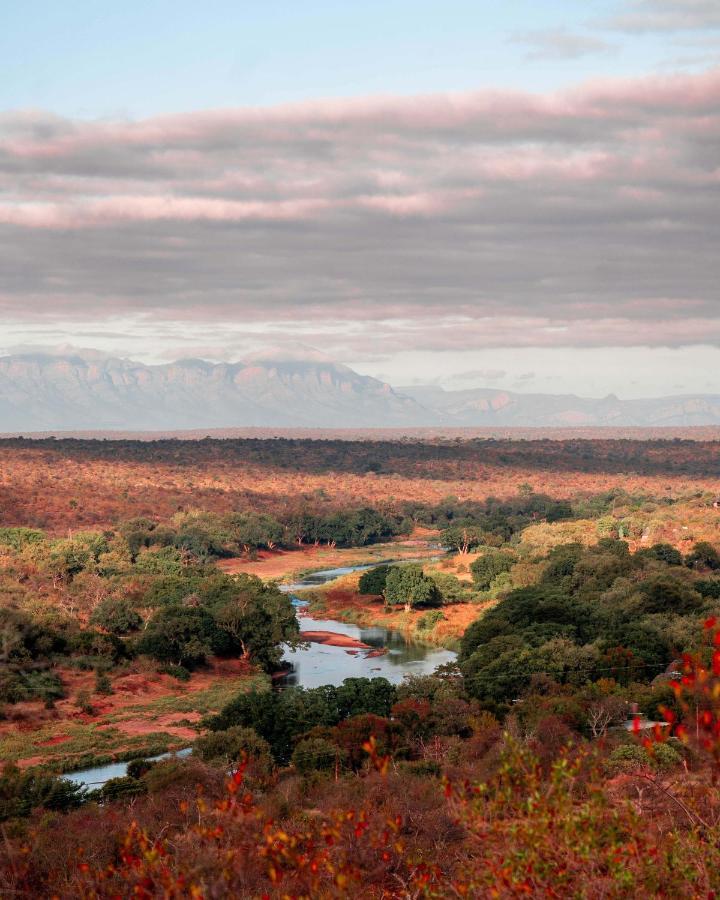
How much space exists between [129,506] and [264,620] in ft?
209

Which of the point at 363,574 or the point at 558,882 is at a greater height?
the point at 558,882

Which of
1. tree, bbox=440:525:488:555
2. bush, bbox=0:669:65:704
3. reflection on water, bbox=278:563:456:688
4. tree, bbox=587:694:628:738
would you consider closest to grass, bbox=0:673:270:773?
bush, bbox=0:669:65:704

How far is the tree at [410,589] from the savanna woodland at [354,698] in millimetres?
216

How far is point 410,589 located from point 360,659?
15.5 meters

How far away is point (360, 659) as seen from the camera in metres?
65.9

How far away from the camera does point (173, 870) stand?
52.4 ft

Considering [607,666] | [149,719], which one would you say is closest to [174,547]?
[149,719]

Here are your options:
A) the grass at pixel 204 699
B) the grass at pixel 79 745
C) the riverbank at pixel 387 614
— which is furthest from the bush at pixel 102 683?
the riverbank at pixel 387 614

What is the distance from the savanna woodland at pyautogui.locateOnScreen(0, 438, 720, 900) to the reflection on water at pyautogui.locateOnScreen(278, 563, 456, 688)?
532mm

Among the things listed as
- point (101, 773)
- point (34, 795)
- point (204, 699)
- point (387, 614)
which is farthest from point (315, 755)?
point (387, 614)

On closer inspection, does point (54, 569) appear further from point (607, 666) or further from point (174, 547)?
point (607, 666)

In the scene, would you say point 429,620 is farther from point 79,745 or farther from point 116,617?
point 79,745

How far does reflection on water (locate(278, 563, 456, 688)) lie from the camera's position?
6088 cm

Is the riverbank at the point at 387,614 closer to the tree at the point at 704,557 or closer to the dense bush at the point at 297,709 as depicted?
the tree at the point at 704,557
